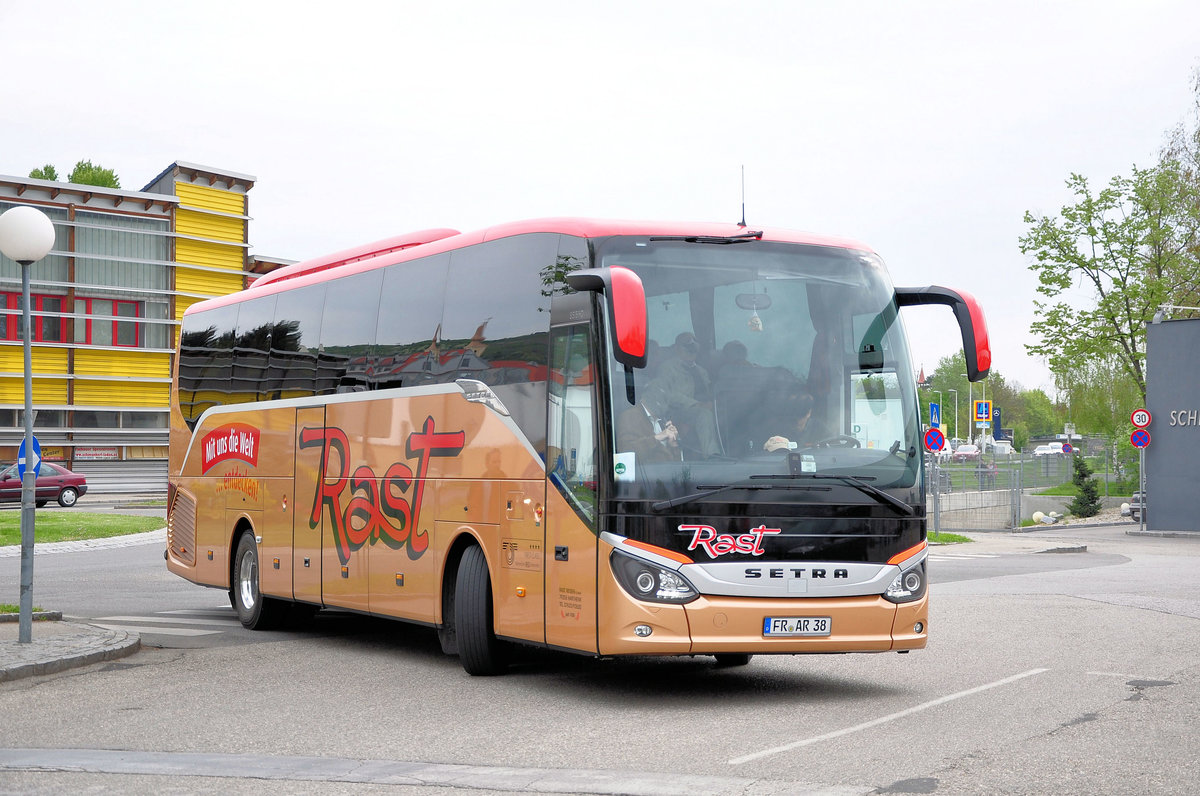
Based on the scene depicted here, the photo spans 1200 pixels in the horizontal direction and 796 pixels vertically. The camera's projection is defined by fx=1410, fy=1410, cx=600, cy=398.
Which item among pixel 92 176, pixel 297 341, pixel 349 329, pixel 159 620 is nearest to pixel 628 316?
pixel 349 329

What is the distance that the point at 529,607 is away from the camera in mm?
10352

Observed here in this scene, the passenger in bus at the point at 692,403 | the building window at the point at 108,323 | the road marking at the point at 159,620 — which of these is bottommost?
the road marking at the point at 159,620

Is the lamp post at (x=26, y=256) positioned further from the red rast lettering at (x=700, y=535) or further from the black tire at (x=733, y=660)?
the red rast lettering at (x=700, y=535)

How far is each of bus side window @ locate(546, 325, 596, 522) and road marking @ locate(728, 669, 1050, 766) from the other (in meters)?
2.26

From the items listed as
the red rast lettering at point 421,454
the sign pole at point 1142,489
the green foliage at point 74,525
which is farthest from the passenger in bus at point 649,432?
the sign pole at point 1142,489

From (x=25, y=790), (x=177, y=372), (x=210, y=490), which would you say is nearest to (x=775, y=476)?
(x=25, y=790)

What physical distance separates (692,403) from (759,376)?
54 cm

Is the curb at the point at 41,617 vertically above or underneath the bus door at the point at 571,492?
underneath

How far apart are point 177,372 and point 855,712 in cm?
1154

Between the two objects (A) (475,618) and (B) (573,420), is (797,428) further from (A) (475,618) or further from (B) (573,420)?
(A) (475,618)

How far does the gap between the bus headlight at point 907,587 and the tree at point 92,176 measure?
63509 millimetres

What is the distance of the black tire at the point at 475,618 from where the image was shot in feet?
36.2

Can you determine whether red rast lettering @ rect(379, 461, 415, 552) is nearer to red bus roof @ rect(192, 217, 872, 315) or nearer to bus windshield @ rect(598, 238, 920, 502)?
red bus roof @ rect(192, 217, 872, 315)

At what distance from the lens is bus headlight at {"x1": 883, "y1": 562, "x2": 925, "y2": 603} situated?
9.88 meters
